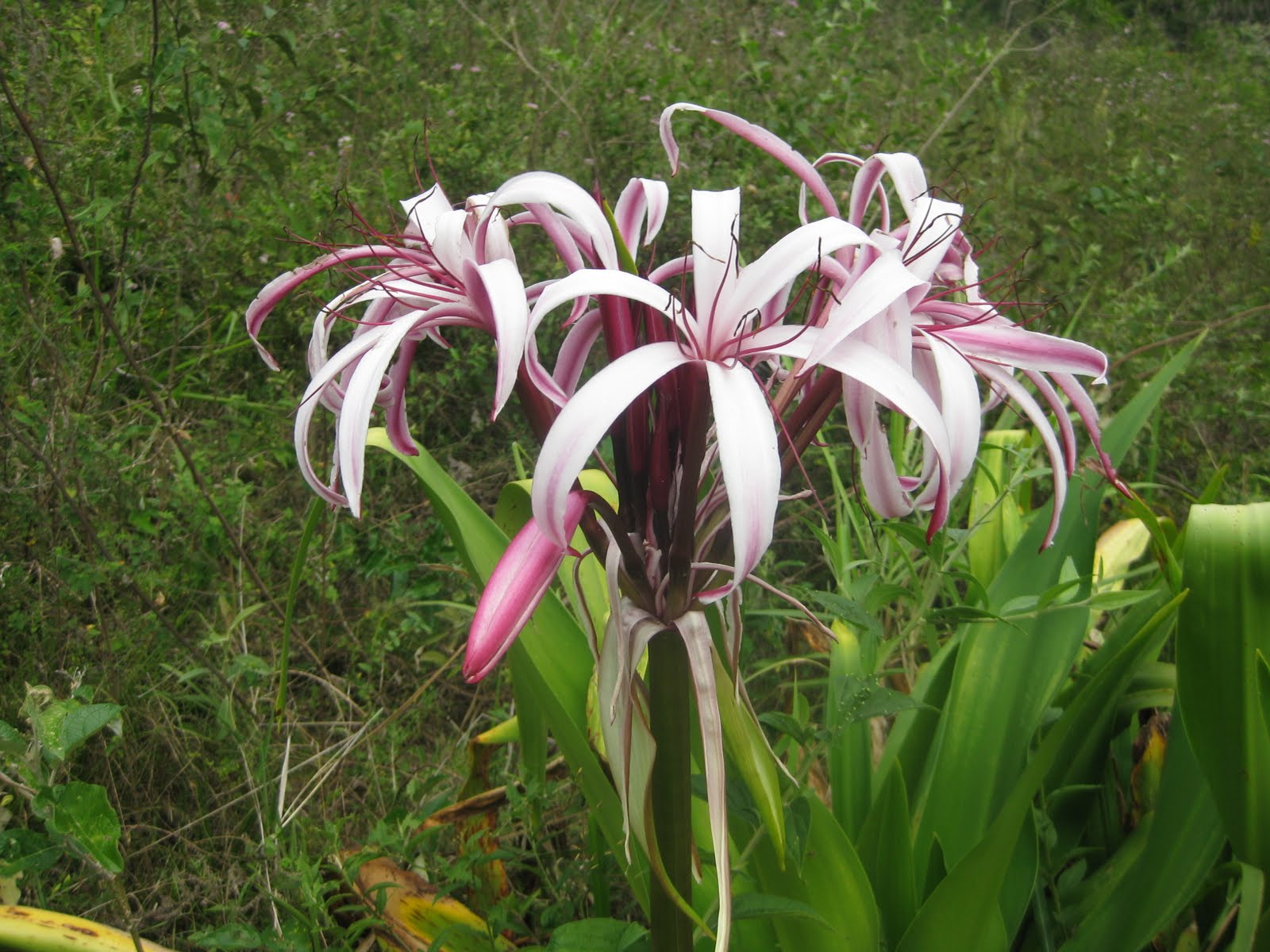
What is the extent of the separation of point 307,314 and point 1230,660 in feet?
6.99

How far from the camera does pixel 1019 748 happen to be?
138 cm

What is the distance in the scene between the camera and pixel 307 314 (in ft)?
8.48

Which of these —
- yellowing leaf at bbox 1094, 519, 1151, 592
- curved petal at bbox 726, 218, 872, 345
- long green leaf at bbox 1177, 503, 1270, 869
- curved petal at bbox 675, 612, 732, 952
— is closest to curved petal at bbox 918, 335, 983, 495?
curved petal at bbox 726, 218, 872, 345

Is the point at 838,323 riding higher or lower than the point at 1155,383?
higher

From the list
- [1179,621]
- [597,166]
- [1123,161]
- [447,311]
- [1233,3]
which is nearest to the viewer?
[447,311]

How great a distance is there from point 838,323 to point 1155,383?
4.11 feet

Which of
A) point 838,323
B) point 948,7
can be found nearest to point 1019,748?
point 838,323

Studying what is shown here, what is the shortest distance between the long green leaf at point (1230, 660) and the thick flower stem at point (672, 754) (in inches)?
23.9

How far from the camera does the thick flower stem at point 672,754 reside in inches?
36.4

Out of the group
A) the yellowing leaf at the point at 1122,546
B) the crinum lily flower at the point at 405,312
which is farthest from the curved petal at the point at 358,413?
the yellowing leaf at the point at 1122,546

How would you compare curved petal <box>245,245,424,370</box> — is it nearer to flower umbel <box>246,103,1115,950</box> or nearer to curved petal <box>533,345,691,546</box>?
flower umbel <box>246,103,1115,950</box>

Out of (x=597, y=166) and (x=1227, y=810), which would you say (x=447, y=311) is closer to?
(x=1227, y=810)

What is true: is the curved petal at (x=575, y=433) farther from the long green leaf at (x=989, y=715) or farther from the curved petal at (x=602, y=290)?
the long green leaf at (x=989, y=715)

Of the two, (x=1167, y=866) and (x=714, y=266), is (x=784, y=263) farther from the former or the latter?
(x=1167, y=866)
